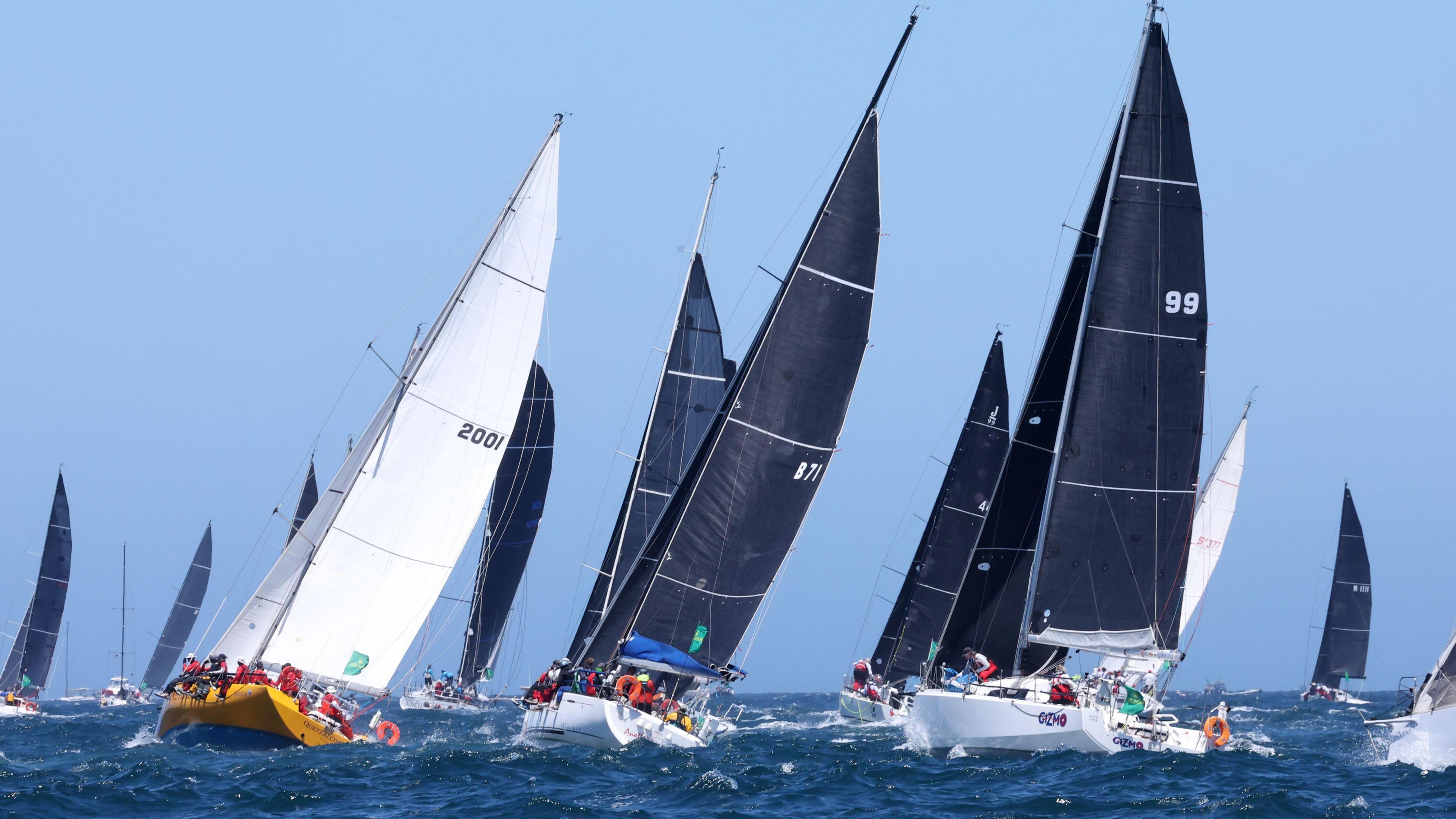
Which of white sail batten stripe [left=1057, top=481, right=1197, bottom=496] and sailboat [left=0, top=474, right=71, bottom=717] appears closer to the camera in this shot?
white sail batten stripe [left=1057, top=481, right=1197, bottom=496]

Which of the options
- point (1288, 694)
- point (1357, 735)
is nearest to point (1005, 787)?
point (1357, 735)

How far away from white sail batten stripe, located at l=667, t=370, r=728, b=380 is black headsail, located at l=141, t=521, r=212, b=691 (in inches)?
1674

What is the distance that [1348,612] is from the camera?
62.2 metres

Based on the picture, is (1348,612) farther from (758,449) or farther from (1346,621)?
(758,449)

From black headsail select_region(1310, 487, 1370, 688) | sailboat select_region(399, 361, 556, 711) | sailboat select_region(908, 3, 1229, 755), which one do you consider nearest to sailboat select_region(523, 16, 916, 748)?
sailboat select_region(908, 3, 1229, 755)

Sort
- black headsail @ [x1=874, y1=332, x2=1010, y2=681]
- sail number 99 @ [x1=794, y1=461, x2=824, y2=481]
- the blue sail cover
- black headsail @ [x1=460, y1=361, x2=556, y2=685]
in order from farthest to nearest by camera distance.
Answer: black headsail @ [x1=460, y1=361, x2=556, y2=685], black headsail @ [x1=874, y1=332, x2=1010, y2=681], sail number 99 @ [x1=794, y1=461, x2=824, y2=481], the blue sail cover

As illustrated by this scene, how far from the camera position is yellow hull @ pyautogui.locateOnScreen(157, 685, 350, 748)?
20578 millimetres

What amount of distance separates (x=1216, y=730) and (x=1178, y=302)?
6.69 meters

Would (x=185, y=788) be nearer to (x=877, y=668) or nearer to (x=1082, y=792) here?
(x=1082, y=792)

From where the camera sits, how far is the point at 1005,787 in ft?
57.2

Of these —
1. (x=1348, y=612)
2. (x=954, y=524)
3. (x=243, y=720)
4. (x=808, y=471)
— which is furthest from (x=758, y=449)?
(x=1348, y=612)

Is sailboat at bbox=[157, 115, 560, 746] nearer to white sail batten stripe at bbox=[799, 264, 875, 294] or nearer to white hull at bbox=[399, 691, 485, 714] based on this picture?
white sail batten stripe at bbox=[799, 264, 875, 294]

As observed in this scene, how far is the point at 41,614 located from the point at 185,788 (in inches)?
1568

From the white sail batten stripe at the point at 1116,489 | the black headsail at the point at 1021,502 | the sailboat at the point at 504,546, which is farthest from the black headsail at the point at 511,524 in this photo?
the white sail batten stripe at the point at 1116,489
